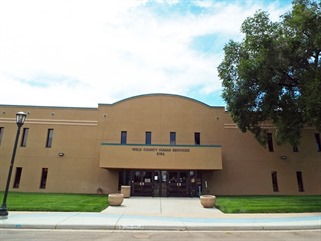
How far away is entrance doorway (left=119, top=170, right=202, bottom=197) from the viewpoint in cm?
2250

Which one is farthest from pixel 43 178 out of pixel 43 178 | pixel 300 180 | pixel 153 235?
pixel 300 180

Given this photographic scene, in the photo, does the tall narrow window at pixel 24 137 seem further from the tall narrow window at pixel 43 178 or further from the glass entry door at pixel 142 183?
the glass entry door at pixel 142 183

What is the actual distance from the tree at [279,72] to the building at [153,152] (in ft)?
14.8

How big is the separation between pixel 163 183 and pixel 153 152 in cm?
318

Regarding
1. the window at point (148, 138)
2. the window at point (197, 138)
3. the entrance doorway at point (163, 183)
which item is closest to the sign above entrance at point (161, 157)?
the entrance doorway at point (163, 183)

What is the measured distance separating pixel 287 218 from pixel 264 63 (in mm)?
11178

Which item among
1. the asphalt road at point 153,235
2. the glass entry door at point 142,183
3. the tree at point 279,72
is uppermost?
the tree at point 279,72

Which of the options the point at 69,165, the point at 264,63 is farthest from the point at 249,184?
the point at 69,165

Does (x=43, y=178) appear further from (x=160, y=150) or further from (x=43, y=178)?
(x=160, y=150)

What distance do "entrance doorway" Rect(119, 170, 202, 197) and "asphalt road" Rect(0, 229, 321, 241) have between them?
45.4 feet

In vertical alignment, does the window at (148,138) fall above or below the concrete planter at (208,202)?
above

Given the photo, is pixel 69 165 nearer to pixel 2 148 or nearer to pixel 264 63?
pixel 2 148

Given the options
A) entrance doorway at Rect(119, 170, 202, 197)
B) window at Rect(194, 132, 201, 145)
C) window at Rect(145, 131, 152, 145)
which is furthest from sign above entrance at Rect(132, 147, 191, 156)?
window at Rect(194, 132, 201, 145)

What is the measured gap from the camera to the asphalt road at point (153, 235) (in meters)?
7.77
